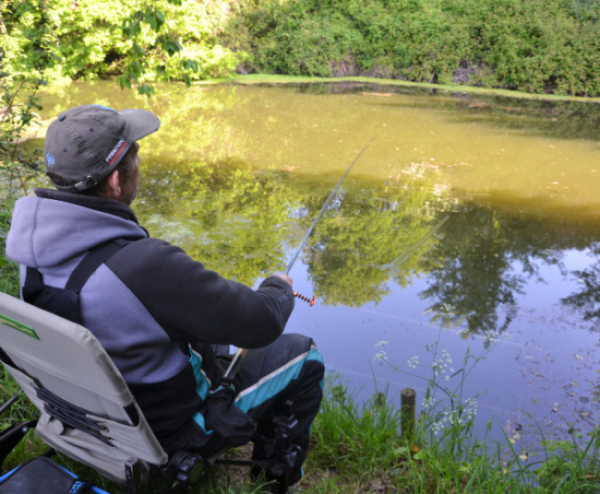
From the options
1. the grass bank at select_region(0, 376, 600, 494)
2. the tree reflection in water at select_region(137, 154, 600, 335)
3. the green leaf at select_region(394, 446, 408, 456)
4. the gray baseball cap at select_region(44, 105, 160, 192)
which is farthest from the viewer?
the tree reflection in water at select_region(137, 154, 600, 335)

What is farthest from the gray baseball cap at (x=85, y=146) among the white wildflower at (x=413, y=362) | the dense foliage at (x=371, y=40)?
the dense foliage at (x=371, y=40)

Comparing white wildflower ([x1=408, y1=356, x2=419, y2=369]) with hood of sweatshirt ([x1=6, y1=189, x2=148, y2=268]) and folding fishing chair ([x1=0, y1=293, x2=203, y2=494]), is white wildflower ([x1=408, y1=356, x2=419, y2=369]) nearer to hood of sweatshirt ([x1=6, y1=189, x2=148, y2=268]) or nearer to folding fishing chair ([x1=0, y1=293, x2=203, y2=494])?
folding fishing chair ([x1=0, y1=293, x2=203, y2=494])

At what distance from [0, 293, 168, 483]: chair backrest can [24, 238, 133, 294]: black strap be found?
0.11 metres

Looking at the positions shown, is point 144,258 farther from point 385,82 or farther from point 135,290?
point 385,82

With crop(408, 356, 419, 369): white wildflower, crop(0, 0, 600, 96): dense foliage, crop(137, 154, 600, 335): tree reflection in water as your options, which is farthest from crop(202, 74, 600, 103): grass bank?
crop(408, 356, 419, 369): white wildflower

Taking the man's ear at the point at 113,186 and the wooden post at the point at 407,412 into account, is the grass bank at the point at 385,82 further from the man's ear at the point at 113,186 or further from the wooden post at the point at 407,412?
the man's ear at the point at 113,186

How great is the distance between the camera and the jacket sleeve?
1154mm

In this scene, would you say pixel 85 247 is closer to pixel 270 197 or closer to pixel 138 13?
pixel 138 13

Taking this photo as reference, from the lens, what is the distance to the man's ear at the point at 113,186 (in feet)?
4.31

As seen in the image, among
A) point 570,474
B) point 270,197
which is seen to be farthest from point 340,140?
point 570,474

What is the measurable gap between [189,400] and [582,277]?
3925mm

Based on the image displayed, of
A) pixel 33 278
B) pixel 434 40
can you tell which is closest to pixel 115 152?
pixel 33 278

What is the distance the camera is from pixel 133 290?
3.78 feet

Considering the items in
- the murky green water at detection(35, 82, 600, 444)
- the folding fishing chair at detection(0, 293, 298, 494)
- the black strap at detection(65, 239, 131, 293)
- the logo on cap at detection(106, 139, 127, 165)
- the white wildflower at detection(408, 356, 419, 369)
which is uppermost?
the logo on cap at detection(106, 139, 127, 165)
